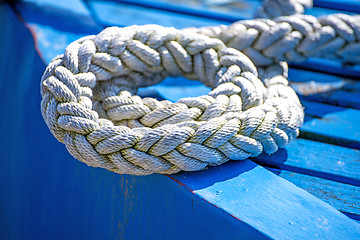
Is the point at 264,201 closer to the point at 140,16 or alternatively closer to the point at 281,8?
the point at 281,8

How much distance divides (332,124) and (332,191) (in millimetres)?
311

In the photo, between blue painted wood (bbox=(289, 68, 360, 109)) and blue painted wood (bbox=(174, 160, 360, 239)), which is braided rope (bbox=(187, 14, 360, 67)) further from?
blue painted wood (bbox=(174, 160, 360, 239))

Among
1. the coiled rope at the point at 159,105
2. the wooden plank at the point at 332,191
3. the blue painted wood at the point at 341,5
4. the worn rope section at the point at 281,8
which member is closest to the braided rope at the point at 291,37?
the coiled rope at the point at 159,105

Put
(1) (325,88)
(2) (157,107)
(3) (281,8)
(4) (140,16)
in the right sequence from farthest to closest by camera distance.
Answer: (4) (140,16) < (3) (281,8) < (1) (325,88) < (2) (157,107)

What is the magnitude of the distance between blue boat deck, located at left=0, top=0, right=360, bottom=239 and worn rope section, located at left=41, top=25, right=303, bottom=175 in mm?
74

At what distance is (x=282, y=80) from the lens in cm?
123

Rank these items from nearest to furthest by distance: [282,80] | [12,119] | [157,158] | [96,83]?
1. [157,158]
2. [96,83]
3. [282,80]
4. [12,119]

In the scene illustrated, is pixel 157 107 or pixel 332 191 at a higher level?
pixel 157 107

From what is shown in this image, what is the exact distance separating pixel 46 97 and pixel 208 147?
15.5 inches

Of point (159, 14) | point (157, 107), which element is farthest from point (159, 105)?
point (159, 14)

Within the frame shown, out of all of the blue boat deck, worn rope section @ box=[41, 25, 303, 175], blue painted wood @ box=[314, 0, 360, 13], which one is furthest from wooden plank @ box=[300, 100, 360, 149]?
blue painted wood @ box=[314, 0, 360, 13]

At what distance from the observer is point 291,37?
1258 millimetres

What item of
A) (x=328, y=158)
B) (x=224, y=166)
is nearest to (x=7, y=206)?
(x=224, y=166)

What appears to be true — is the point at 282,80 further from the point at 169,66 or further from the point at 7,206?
the point at 7,206
